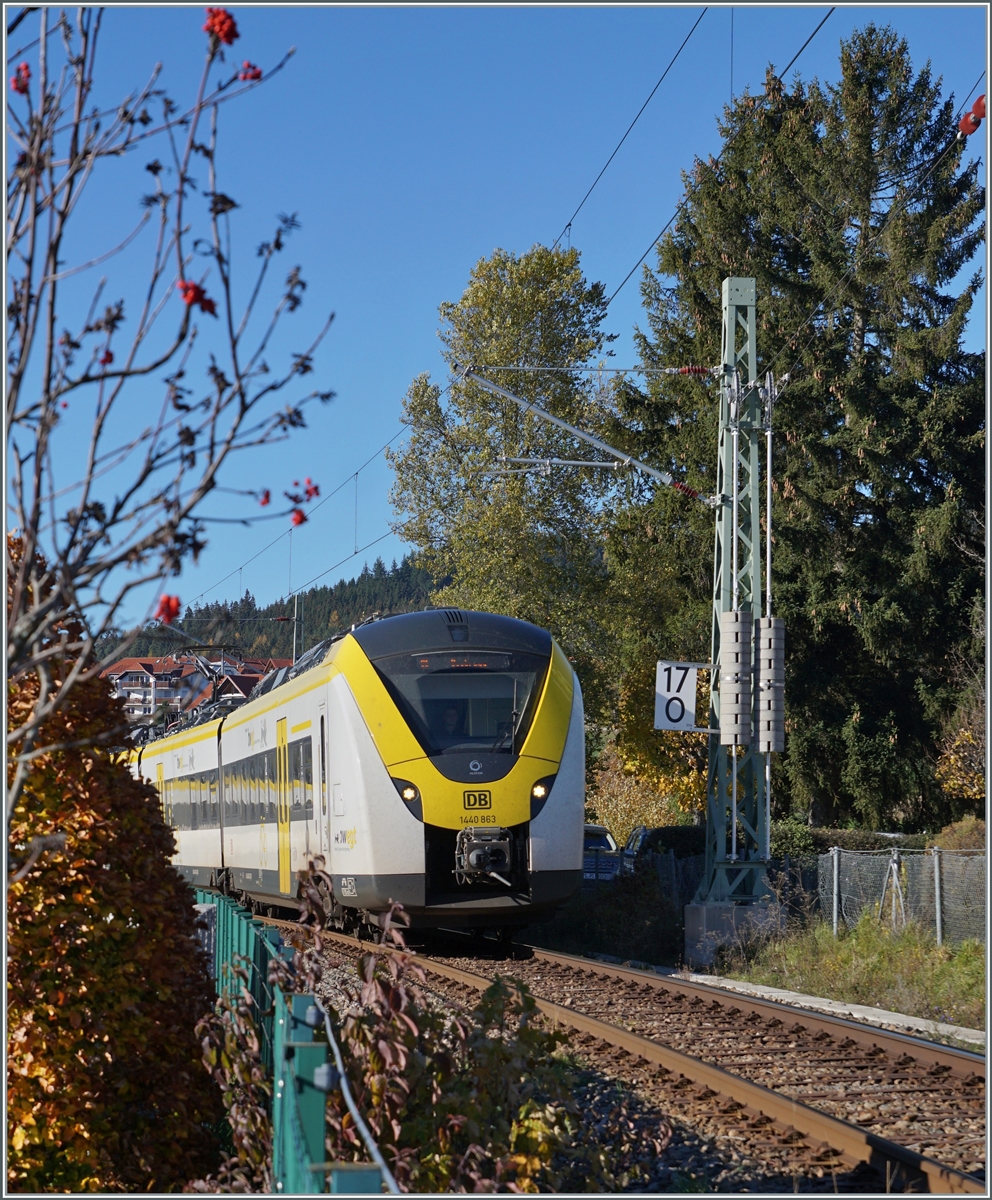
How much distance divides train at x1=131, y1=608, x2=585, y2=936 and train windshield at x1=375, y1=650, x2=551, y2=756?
0.04 feet

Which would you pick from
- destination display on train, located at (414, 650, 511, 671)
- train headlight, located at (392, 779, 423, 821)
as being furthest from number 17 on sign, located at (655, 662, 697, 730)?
train headlight, located at (392, 779, 423, 821)

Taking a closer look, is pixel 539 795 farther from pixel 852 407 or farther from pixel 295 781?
pixel 852 407

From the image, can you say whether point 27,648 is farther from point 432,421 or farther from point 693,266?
point 693,266

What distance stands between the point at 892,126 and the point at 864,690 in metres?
15.8

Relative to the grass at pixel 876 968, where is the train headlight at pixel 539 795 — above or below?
above

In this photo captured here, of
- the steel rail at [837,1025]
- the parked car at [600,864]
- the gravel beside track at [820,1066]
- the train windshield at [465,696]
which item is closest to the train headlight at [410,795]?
the train windshield at [465,696]

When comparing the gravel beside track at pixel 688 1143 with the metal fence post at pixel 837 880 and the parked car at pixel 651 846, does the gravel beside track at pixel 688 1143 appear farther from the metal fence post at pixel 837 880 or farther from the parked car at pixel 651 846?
the parked car at pixel 651 846

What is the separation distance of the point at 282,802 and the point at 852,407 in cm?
2120

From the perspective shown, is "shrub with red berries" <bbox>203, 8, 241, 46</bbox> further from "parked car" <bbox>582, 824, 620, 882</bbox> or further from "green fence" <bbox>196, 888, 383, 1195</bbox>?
"parked car" <bbox>582, 824, 620, 882</bbox>

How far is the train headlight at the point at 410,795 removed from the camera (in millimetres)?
13539

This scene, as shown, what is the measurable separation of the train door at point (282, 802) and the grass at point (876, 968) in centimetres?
558

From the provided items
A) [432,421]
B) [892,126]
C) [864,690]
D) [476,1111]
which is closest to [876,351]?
[892,126]

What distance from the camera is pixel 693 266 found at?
4109 cm

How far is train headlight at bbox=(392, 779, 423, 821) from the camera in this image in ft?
44.4
